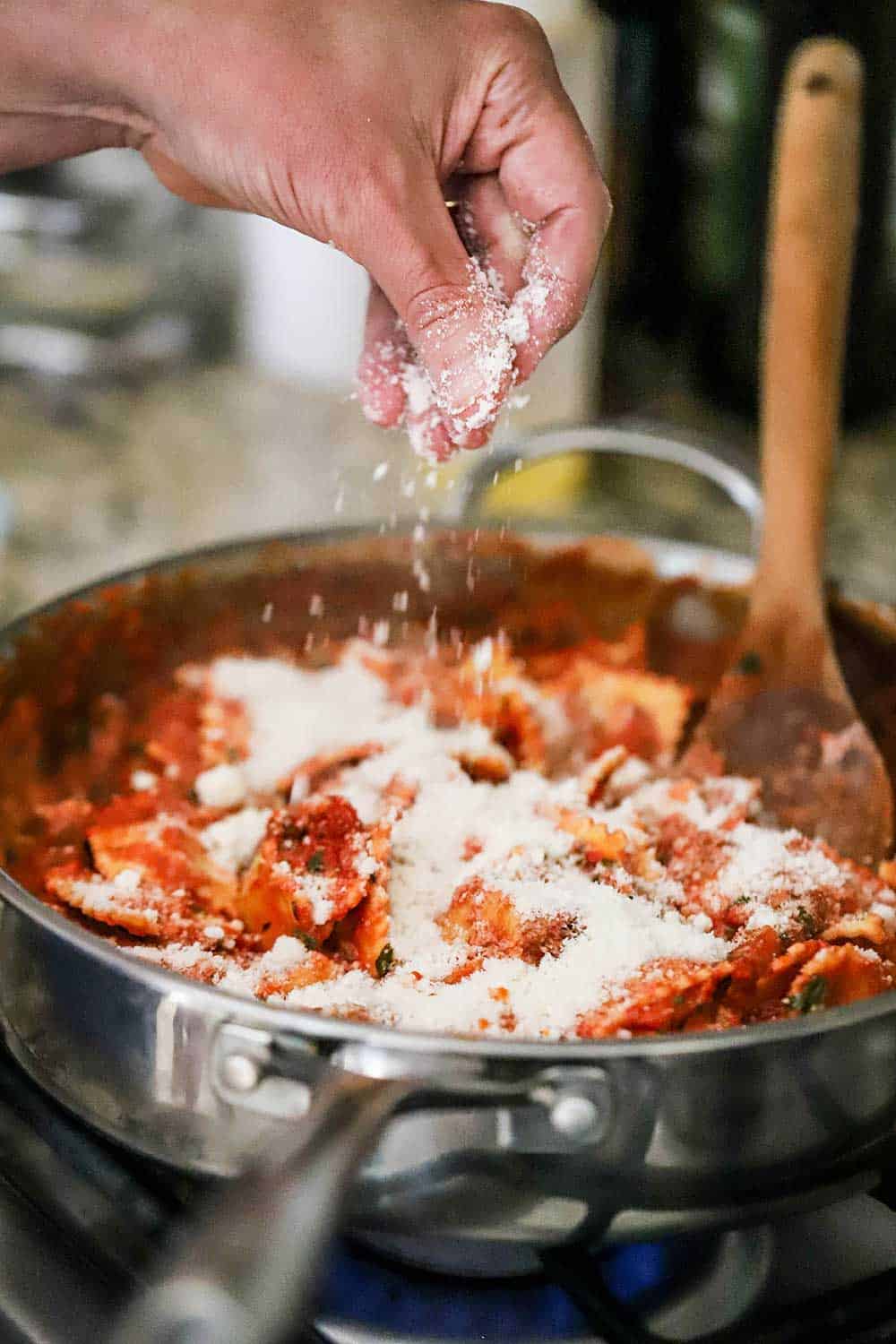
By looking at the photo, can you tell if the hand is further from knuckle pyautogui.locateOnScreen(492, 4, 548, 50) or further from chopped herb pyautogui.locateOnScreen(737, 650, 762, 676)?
chopped herb pyautogui.locateOnScreen(737, 650, 762, 676)

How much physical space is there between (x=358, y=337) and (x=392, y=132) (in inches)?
77.7

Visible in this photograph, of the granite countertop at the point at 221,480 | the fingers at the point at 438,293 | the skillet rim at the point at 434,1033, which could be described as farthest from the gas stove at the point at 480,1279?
the granite countertop at the point at 221,480

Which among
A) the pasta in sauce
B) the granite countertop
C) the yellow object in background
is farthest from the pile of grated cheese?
the yellow object in background

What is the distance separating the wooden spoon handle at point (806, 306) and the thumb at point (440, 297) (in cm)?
41

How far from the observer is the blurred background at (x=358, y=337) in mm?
2008

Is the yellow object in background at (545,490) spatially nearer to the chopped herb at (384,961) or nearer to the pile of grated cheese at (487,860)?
the pile of grated cheese at (487,860)

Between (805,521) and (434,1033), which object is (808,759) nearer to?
(805,521)

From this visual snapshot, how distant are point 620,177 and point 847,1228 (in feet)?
6.29

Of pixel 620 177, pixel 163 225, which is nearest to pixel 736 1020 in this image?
pixel 620 177

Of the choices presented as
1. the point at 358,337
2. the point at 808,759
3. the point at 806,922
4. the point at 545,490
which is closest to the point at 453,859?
the point at 806,922

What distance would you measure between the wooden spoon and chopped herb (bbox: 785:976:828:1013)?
0.24 metres

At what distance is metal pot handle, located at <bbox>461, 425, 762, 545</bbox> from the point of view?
3.49ft

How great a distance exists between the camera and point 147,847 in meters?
0.78

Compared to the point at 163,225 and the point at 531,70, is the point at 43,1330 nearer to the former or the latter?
the point at 531,70
